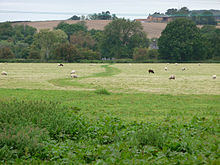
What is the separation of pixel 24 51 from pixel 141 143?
4526 inches

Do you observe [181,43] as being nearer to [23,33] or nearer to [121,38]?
[121,38]

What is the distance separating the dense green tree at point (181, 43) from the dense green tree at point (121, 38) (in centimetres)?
1909

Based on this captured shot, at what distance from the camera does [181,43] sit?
347 ft

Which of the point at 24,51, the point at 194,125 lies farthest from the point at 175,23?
the point at 194,125

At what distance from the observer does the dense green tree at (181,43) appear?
105562 millimetres

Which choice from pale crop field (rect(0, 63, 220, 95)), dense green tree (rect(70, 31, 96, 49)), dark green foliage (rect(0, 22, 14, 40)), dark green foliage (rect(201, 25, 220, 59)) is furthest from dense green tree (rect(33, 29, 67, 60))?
pale crop field (rect(0, 63, 220, 95))

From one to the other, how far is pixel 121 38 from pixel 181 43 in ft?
104

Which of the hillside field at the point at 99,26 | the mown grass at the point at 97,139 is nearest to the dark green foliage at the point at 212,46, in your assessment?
the hillside field at the point at 99,26

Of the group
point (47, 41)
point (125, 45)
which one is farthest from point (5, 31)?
point (125, 45)

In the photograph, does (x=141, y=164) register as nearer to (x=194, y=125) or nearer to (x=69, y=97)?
(x=194, y=125)

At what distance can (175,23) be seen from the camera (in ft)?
366

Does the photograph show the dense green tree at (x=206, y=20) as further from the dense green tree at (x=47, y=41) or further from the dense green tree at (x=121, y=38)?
the dense green tree at (x=47, y=41)

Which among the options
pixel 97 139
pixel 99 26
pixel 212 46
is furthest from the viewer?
pixel 99 26

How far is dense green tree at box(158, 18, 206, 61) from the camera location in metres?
106
